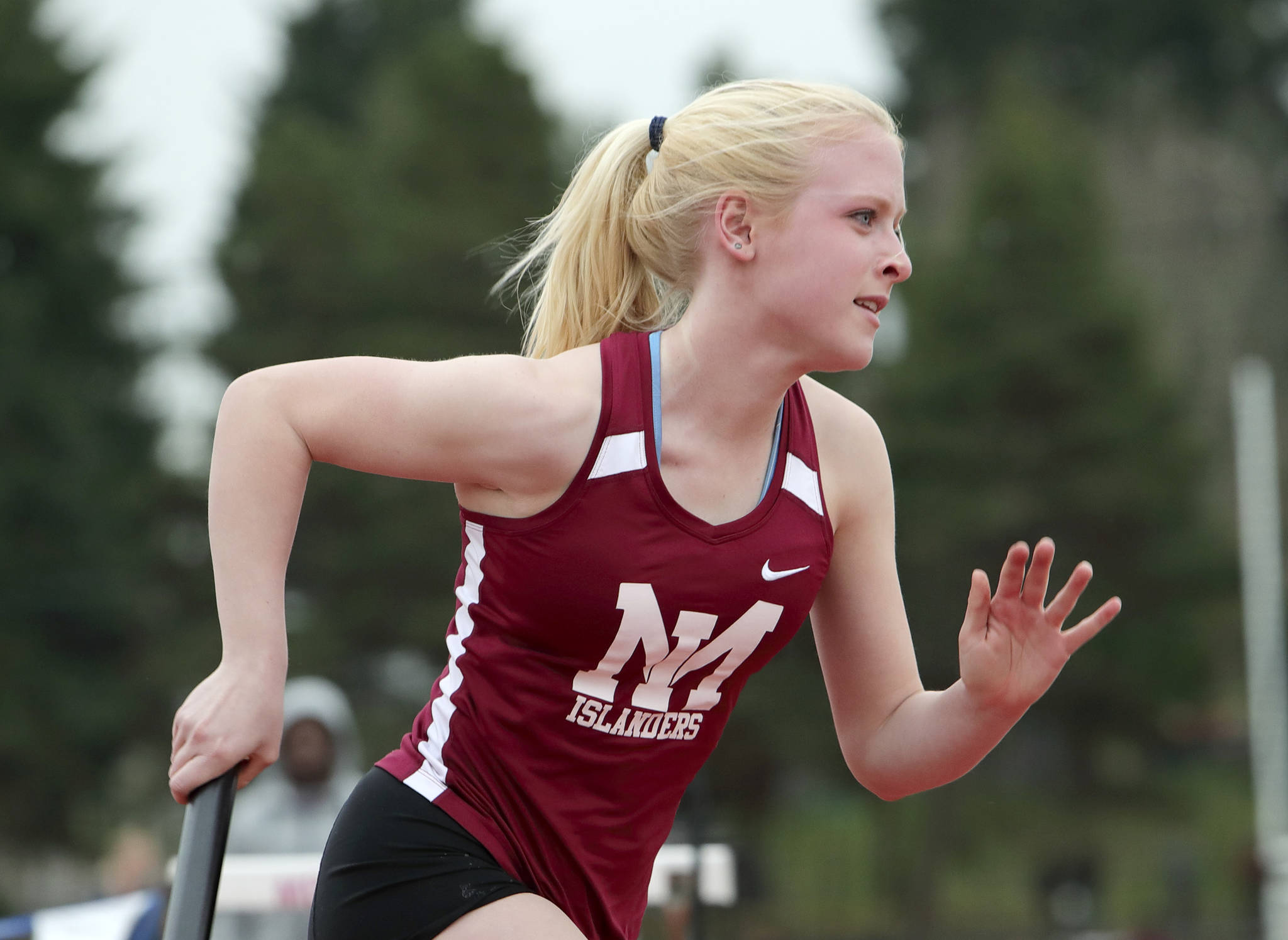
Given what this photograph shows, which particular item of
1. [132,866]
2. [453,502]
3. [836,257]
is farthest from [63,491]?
[836,257]

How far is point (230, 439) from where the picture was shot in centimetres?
205

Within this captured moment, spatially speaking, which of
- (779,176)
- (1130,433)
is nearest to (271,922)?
(779,176)

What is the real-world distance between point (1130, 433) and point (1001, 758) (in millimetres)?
5581

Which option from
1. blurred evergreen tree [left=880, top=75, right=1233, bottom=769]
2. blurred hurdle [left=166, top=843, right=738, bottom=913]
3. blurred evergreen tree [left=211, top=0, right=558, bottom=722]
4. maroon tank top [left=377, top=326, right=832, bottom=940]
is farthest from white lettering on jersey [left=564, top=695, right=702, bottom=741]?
blurred evergreen tree [left=880, top=75, right=1233, bottom=769]

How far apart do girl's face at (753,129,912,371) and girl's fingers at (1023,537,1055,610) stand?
1.18ft

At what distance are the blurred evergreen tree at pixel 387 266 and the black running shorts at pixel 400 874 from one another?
20.1 m

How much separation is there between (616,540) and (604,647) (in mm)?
147

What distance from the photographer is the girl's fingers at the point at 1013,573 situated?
2.11 metres

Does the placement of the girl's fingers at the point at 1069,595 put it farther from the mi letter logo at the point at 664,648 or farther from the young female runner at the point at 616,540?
the mi letter logo at the point at 664,648

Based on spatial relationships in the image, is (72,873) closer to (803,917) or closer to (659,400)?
(803,917)

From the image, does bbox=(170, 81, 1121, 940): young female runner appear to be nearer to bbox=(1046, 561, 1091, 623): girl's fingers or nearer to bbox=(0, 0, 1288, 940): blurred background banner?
bbox=(1046, 561, 1091, 623): girl's fingers

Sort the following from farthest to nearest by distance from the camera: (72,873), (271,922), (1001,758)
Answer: (1001,758), (72,873), (271,922)

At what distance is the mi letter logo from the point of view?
2.04 m

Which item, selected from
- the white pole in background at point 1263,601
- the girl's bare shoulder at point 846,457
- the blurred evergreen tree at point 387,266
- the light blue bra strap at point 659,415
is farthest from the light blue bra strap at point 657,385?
the blurred evergreen tree at point 387,266
